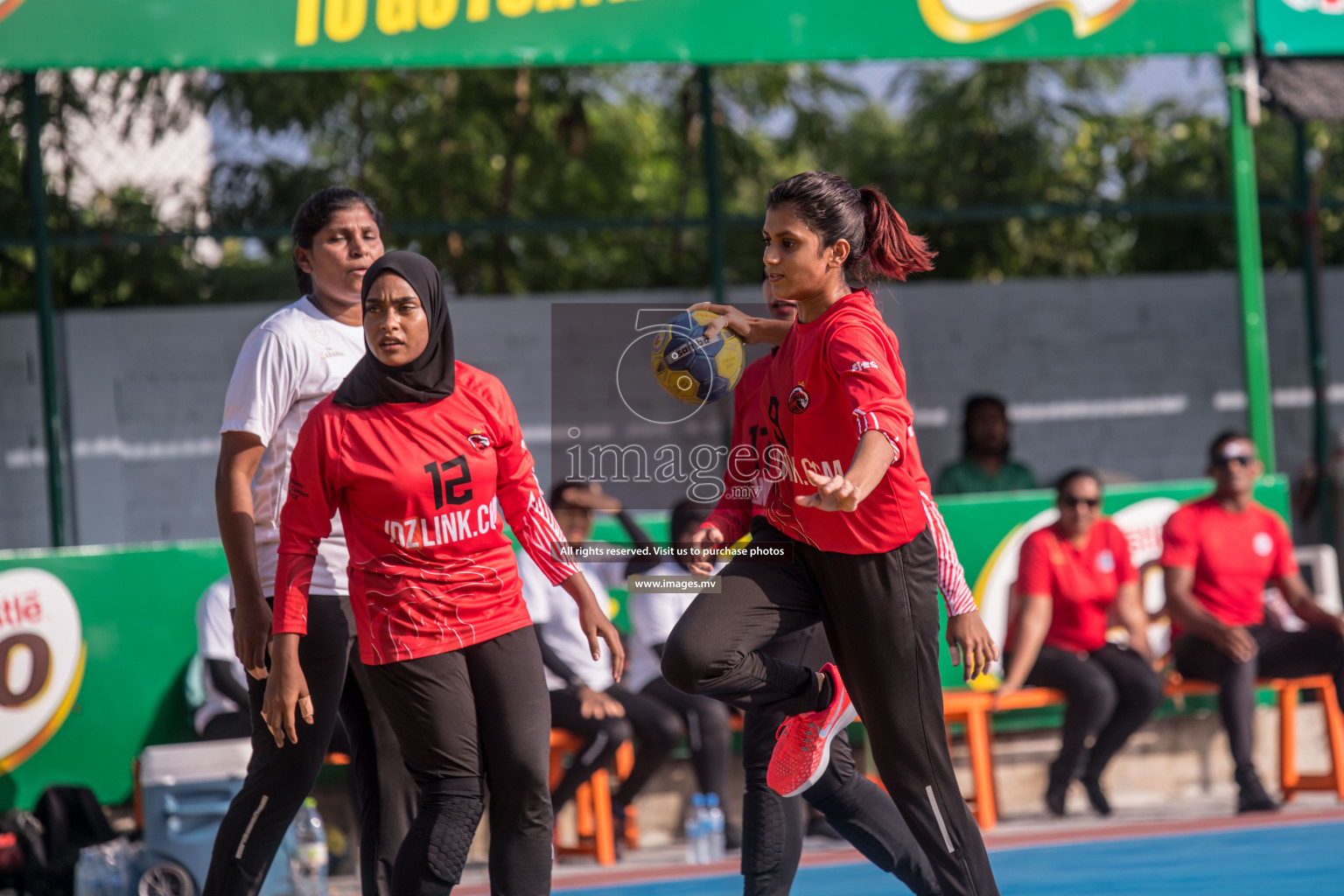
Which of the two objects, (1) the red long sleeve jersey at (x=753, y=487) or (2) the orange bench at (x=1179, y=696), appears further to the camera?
(2) the orange bench at (x=1179, y=696)

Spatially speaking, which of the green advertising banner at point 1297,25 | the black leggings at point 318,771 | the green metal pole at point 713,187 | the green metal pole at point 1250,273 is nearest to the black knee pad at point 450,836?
the black leggings at point 318,771

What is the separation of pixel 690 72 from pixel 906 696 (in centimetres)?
850

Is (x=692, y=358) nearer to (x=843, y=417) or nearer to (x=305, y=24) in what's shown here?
(x=843, y=417)

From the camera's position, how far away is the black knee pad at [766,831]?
12.1 ft

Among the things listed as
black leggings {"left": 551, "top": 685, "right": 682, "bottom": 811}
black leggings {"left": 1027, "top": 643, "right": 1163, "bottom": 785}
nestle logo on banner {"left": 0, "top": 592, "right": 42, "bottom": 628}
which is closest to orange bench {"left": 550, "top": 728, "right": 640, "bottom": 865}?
black leggings {"left": 551, "top": 685, "right": 682, "bottom": 811}

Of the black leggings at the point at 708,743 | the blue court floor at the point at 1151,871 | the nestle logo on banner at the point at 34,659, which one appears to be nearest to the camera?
the blue court floor at the point at 1151,871

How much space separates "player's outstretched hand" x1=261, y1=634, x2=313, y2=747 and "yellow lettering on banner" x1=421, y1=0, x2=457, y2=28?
419 cm

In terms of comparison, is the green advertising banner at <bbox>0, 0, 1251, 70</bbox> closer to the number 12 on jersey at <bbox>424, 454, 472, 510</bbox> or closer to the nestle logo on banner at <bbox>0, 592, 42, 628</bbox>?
the nestle logo on banner at <bbox>0, 592, 42, 628</bbox>

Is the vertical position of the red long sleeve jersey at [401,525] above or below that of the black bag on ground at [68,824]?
above

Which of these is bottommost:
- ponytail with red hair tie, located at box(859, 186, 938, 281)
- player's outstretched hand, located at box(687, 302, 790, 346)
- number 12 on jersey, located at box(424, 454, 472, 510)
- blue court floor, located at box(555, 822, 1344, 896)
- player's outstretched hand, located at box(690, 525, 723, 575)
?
blue court floor, located at box(555, 822, 1344, 896)

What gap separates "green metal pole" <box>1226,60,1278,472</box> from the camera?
721 cm

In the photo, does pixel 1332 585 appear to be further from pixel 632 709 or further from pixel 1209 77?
pixel 1209 77

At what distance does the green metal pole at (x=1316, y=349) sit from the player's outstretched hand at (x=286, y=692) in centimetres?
613

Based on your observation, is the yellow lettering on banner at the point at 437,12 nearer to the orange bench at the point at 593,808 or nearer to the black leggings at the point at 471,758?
the orange bench at the point at 593,808
